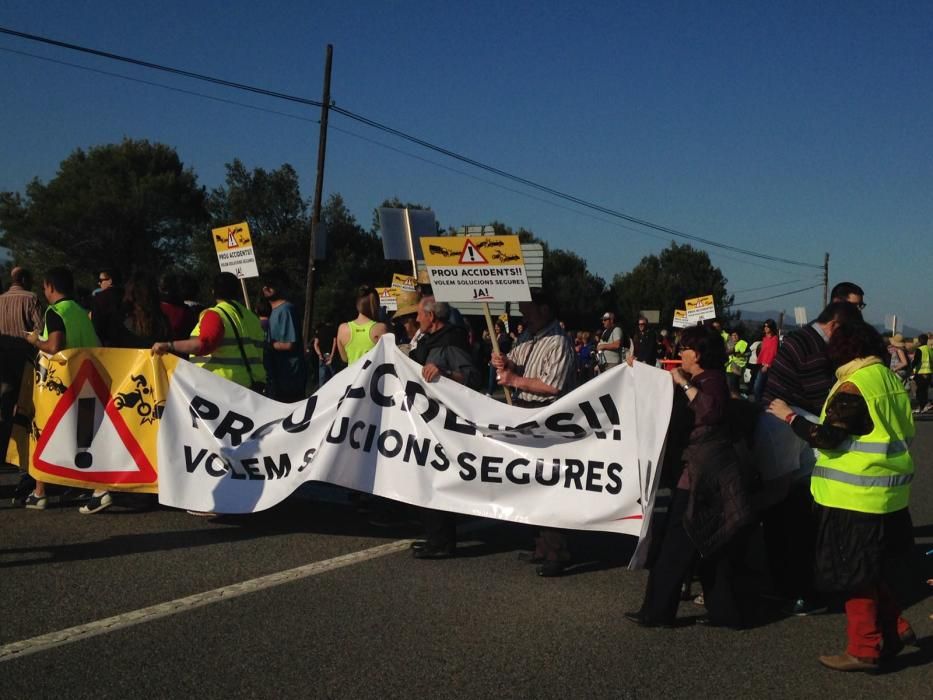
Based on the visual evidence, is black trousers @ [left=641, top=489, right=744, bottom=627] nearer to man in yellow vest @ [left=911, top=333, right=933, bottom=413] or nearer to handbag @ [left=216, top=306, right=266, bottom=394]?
handbag @ [left=216, top=306, right=266, bottom=394]

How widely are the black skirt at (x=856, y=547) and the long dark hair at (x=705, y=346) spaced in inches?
36.7

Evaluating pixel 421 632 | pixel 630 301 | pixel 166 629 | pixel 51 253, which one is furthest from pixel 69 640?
pixel 630 301

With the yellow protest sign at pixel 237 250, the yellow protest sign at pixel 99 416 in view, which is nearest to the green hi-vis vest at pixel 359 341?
the yellow protest sign at pixel 99 416

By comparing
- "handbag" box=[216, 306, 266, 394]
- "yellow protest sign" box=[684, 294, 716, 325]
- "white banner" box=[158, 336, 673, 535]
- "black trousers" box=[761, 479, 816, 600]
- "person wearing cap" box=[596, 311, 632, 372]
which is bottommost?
"black trousers" box=[761, 479, 816, 600]

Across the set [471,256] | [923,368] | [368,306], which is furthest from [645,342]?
[471,256]

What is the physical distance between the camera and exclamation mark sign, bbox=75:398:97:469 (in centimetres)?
686

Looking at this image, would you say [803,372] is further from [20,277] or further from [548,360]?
[20,277]

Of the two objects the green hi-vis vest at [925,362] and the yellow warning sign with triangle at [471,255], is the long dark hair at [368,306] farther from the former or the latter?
the green hi-vis vest at [925,362]

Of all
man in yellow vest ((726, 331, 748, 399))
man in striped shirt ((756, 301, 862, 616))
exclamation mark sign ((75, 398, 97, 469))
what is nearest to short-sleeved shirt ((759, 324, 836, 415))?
man in striped shirt ((756, 301, 862, 616))

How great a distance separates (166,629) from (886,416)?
346 centimetres

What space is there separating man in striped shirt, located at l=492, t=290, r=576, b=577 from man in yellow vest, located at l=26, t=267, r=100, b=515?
330 cm

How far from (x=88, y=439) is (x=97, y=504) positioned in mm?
596

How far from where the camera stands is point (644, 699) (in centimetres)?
383

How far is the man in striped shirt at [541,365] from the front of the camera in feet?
19.2
